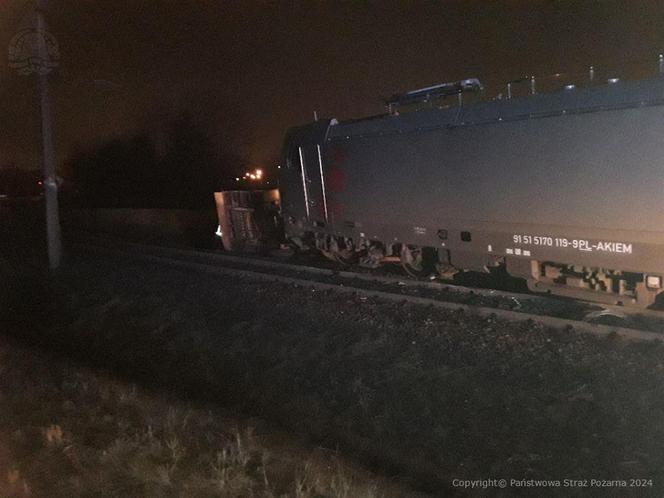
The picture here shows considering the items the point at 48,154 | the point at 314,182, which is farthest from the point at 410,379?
the point at 48,154

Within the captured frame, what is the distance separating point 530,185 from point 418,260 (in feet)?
12.2

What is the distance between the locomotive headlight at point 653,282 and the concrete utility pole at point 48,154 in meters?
14.3

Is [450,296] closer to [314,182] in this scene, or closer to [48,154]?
[314,182]

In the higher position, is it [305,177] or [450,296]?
[305,177]

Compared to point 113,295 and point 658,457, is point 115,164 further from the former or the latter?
point 658,457

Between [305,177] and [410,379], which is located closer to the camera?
[410,379]

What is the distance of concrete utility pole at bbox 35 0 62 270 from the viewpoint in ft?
52.0

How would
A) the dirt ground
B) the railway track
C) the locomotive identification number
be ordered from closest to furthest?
the dirt ground, the railway track, the locomotive identification number

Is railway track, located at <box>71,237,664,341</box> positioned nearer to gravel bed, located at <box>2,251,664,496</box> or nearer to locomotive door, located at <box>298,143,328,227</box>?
gravel bed, located at <box>2,251,664,496</box>

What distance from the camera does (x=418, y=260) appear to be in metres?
13.3

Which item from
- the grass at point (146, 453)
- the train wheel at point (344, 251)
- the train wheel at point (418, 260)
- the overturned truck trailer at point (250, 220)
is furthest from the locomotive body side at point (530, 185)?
the overturned truck trailer at point (250, 220)

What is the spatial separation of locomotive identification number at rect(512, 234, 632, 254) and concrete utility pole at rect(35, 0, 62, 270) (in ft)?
40.4

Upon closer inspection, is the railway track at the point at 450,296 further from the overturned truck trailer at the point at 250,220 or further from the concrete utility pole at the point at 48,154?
the concrete utility pole at the point at 48,154

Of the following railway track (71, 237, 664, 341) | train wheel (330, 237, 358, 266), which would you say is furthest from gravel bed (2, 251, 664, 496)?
train wheel (330, 237, 358, 266)
